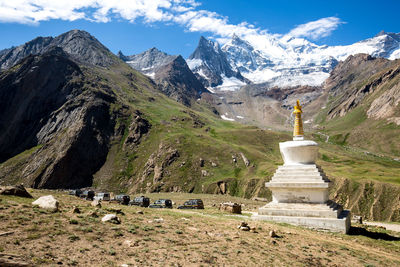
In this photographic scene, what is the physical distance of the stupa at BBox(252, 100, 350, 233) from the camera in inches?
933

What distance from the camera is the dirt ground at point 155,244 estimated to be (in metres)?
12.2

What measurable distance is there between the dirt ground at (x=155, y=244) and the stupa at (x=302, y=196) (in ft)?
10.5

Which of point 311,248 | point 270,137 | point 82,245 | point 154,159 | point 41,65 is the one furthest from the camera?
point 41,65

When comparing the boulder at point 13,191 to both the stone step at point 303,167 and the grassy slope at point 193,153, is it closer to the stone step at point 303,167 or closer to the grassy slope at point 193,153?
the stone step at point 303,167

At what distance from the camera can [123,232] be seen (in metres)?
15.6

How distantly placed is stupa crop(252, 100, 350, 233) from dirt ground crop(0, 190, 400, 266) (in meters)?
3.20

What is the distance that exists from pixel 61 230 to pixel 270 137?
13831 centimetres

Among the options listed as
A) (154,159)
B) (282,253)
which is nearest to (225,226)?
(282,253)

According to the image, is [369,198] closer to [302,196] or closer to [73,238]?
[302,196]

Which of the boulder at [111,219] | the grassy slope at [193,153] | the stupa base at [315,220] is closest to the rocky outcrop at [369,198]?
the grassy slope at [193,153]

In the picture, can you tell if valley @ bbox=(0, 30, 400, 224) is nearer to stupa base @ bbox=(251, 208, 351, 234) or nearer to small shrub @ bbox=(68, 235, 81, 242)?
stupa base @ bbox=(251, 208, 351, 234)

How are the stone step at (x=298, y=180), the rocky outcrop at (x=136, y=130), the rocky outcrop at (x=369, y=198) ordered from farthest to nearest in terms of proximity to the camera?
the rocky outcrop at (x=136, y=130)
the rocky outcrop at (x=369, y=198)
the stone step at (x=298, y=180)

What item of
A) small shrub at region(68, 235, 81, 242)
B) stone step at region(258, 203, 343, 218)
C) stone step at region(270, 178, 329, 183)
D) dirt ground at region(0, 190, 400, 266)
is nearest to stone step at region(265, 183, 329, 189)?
stone step at region(270, 178, 329, 183)

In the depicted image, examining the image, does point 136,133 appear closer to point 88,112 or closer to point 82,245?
point 88,112
